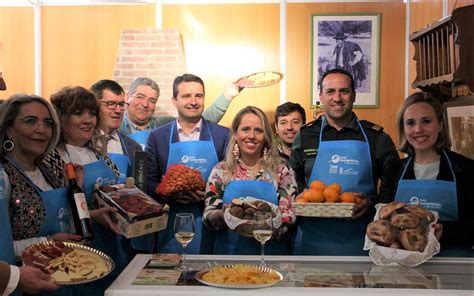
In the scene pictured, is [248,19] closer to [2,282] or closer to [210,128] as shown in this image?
[210,128]

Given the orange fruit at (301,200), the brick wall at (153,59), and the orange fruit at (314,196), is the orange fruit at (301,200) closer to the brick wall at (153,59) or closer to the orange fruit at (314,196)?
the orange fruit at (314,196)

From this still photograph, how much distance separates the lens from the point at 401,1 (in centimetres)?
446

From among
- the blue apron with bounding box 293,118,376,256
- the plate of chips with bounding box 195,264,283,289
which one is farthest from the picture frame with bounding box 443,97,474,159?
the plate of chips with bounding box 195,264,283,289

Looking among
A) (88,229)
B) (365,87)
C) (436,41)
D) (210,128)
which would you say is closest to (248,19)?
(365,87)

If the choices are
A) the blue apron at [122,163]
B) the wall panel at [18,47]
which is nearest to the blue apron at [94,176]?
the blue apron at [122,163]

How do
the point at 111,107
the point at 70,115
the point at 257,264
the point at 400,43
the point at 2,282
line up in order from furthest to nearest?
the point at 400,43 → the point at 111,107 → the point at 70,115 → the point at 257,264 → the point at 2,282

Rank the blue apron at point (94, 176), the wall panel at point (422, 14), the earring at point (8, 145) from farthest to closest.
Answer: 1. the wall panel at point (422, 14)
2. the blue apron at point (94, 176)
3. the earring at point (8, 145)

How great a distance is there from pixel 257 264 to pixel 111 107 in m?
1.90

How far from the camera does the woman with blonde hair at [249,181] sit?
106 inches

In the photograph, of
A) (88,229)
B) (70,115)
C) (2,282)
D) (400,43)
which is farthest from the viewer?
(400,43)

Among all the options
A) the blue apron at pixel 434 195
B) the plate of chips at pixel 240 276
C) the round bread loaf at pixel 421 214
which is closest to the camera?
the plate of chips at pixel 240 276

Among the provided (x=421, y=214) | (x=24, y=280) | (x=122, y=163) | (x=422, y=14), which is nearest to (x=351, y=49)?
(x=422, y=14)

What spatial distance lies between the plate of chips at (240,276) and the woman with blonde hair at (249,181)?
2.82 feet

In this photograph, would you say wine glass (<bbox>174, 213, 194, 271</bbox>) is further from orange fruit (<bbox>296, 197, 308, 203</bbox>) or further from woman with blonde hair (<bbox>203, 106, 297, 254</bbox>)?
orange fruit (<bbox>296, 197, 308, 203</bbox>)
